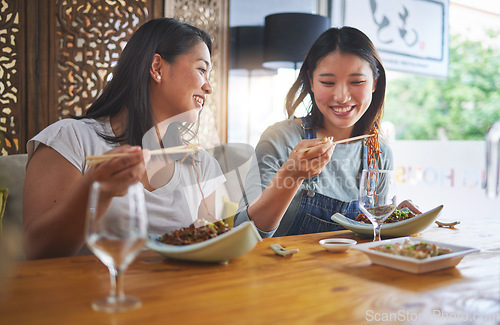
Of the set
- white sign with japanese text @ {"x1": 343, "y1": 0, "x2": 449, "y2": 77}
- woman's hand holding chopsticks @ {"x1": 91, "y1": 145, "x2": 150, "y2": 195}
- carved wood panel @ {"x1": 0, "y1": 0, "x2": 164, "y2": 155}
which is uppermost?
white sign with japanese text @ {"x1": 343, "y1": 0, "x2": 449, "y2": 77}

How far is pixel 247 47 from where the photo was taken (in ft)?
13.2

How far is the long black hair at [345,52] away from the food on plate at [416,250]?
1.18 meters

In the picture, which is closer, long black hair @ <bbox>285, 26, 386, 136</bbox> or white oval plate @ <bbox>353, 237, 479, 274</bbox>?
white oval plate @ <bbox>353, 237, 479, 274</bbox>

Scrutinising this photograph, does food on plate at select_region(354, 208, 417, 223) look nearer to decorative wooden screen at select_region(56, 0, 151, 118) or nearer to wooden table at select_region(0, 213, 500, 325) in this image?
wooden table at select_region(0, 213, 500, 325)

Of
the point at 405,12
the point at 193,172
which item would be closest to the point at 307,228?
the point at 193,172

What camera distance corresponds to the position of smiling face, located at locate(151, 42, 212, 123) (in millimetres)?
1665

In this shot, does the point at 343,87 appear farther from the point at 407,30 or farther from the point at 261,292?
the point at 407,30

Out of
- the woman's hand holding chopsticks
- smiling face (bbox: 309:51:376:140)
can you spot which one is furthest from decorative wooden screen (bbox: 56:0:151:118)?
the woman's hand holding chopsticks

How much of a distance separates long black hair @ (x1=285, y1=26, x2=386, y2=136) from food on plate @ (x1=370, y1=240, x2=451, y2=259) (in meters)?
1.18

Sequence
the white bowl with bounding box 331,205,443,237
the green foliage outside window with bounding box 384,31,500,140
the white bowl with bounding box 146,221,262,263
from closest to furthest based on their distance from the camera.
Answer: the white bowl with bounding box 146,221,262,263
the white bowl with bounding box 331,205,443,237
the green foliage outside window with bounding box 384,31,500,140

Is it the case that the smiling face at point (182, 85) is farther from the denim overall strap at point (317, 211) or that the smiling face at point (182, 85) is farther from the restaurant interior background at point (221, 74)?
the restaurant interior background at point (221, 74)

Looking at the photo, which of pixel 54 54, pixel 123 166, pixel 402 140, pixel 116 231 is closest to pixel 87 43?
pixel 54 54

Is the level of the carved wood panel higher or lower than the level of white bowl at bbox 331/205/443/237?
higher

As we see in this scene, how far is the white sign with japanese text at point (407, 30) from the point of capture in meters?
4.37
